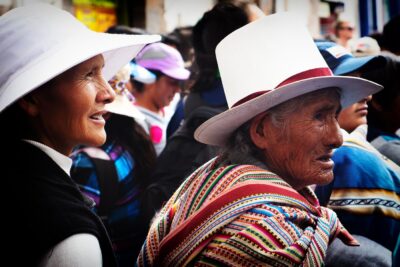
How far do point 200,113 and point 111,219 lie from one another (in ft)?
3.14

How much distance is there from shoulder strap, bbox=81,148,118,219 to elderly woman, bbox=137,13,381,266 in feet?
2.97

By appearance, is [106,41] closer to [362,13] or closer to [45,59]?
[45,59]

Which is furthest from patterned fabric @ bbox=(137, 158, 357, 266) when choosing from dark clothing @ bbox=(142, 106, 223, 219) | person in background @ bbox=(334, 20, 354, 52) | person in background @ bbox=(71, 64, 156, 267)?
person in background @ bbox=(334, 20, 354, 52)

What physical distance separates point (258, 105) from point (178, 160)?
1.08 metres

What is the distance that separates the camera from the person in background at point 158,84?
4586 millimetres

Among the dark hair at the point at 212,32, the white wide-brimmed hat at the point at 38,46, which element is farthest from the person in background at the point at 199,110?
the white wide-brimmed hat at the point at 38,46

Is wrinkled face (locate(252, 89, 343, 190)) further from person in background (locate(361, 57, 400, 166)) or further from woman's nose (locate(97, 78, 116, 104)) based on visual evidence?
person in background (locate(361, 57, 400, 166))

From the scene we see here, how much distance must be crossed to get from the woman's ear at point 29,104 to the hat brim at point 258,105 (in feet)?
2.58

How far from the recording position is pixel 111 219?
316 cm

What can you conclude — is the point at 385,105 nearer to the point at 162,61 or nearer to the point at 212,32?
the point at 212,32

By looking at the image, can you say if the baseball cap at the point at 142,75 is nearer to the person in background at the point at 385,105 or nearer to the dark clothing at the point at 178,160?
the dark clothing at the point at 178,160

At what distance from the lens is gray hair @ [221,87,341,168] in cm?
214

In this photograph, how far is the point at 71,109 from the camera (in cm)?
174

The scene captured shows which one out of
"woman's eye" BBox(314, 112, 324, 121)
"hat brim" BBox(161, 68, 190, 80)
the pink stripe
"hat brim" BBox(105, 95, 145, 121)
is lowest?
"hat brim" BBox(161, 68, 190, 80)
